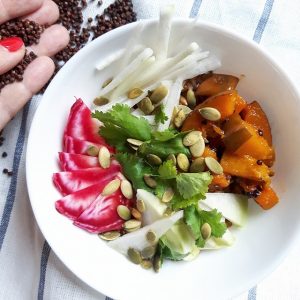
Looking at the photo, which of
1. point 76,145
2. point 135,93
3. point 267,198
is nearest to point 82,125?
point 76,145

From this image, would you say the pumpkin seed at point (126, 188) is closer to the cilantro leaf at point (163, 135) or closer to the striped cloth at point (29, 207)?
the cilantro leaf at point (163, 135)

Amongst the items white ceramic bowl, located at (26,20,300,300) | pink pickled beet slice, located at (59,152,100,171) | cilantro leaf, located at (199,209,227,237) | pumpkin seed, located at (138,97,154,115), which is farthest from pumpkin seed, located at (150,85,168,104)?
cilantro leaf, located at (199,209,227,237)

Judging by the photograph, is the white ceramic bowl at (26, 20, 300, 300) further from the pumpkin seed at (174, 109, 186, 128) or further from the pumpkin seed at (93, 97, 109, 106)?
the pumpkin seed at (174, 109, 186, 128)

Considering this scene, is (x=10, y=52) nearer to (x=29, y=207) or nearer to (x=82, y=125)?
(x=82, y=125)

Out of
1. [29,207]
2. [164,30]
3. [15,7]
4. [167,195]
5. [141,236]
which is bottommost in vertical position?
[29,207]

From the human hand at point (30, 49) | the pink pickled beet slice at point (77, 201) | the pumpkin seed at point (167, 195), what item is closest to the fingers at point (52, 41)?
the human hand at point (30, 49)

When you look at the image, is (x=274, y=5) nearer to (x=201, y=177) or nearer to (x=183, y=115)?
(x=183, y=115)
